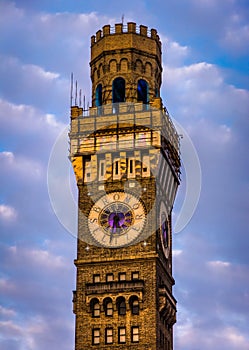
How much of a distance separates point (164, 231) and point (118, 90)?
17210mm

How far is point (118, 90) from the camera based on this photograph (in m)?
120

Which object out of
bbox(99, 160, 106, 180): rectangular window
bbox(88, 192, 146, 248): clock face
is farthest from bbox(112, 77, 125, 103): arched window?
bbox(88, 192, 146, 248): clock face

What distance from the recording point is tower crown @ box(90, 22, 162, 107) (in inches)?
4715

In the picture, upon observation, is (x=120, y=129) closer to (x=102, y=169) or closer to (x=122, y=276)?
(x=102, y=169)

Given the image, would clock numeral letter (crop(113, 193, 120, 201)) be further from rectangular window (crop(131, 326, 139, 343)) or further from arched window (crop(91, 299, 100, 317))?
rectangular window (crop(131, 326, 139, 343))

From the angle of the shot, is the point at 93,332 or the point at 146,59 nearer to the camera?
the point at 93,332

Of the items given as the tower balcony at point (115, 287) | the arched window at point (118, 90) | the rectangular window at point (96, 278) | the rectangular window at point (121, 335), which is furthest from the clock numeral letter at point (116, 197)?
the rectangular window at point (121, 335)

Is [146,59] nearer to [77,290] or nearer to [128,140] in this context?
[128,140]

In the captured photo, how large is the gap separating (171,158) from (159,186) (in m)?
6.03

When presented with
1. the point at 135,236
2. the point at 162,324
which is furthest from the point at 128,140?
the point at 162,324

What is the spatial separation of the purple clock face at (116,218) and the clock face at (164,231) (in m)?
3.93

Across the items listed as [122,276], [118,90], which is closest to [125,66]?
[118,90]

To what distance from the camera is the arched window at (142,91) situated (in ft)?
393

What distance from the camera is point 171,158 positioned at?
119 meters
